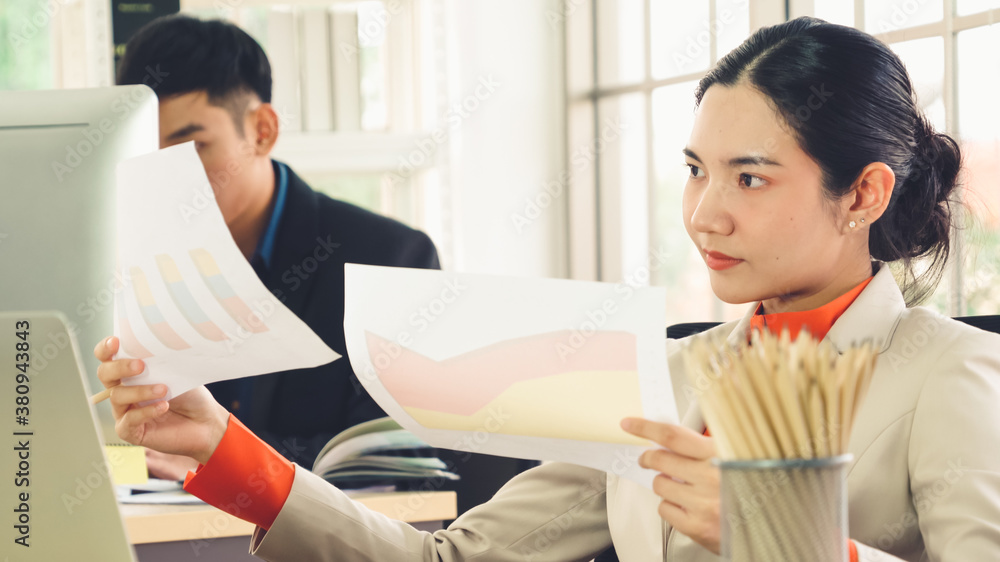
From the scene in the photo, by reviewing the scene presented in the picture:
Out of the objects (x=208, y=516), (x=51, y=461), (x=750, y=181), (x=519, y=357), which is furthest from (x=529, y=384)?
(x=208, y=516)

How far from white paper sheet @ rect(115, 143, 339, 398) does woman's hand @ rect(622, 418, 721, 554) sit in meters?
0.30

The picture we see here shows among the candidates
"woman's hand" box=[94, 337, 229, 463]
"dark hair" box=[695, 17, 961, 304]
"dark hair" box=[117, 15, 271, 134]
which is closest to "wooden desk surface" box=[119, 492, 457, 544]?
"woman's hand" box=[94, 337, 229, 463]

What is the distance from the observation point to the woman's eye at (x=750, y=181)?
3.52ft

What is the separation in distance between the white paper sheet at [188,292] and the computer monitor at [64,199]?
0.15 ft

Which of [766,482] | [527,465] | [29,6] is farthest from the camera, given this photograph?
[29,6]

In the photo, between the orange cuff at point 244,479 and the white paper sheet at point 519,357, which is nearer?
the white paper sheet at point 519,357

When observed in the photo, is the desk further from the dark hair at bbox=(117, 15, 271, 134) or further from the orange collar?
the dark hair at bbox=(117, 15, 271, 134)

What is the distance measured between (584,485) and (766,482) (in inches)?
25.9

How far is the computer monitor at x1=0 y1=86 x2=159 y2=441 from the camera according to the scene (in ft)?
2.86

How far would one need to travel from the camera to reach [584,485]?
119 centimetres

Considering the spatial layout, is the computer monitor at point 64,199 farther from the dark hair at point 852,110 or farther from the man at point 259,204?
the man at point 259,204

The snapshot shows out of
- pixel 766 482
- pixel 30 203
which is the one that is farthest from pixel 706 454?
pixel 30 203

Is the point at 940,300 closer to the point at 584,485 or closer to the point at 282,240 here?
the point at 584,485

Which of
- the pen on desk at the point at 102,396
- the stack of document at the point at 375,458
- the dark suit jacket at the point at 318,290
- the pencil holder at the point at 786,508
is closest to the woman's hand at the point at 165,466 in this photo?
the stack of document at the point at 375,458
